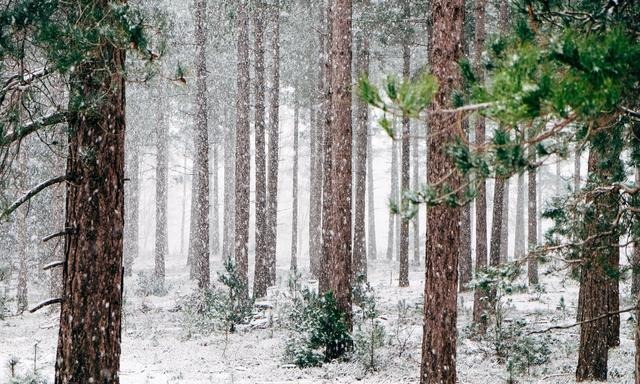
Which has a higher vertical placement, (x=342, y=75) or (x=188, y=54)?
(x=188, y=54)

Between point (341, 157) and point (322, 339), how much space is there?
3.39m

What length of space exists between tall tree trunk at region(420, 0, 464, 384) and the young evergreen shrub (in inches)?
128

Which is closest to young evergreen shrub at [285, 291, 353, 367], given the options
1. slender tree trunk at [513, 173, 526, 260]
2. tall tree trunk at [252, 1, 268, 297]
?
tall tree trunk at [252, 1, 268, 297]

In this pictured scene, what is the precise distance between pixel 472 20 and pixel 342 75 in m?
8.80

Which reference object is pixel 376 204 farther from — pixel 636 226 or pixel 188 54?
pixel 636 226

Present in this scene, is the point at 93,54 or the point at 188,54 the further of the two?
the point at 188,54

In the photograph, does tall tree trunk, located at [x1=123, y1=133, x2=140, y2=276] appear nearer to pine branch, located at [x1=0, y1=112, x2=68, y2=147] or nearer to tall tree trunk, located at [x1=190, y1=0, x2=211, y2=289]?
tall tree trunk, located at [x1=190, y1=0, x2=211, y2=289]

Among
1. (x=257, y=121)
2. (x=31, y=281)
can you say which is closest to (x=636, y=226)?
(x=257, y=121)

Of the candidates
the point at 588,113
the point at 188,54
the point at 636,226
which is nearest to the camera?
the point at 588,113

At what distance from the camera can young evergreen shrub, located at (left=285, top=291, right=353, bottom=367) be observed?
10.2 meters

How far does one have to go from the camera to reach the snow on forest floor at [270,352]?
945 cm

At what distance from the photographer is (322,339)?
10.3m

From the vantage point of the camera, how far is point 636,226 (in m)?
6.32

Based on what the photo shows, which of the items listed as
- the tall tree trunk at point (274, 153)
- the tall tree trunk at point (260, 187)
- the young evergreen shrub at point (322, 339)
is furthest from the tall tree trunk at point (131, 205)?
the young evergreen shrub at point (322, 339)
